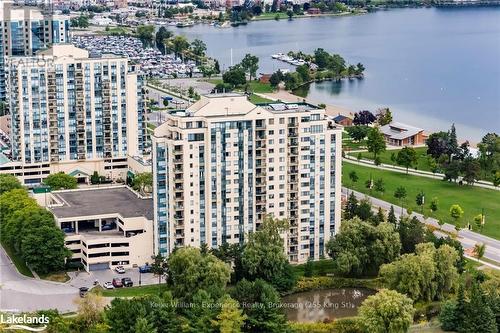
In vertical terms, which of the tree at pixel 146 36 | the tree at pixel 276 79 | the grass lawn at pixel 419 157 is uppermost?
the tree at pixel 146 36

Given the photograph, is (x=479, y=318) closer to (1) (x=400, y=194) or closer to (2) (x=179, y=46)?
(1) (x=400, y=194)

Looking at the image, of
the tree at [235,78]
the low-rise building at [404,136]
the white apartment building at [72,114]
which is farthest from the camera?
the tree at [235,78]

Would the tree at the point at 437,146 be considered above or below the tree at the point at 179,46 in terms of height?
below

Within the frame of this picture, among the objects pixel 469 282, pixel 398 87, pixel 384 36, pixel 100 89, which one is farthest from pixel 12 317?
pixel 384 36

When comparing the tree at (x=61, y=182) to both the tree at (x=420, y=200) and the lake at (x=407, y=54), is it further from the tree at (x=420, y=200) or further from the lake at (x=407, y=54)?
the lake at (x=407, y=54)

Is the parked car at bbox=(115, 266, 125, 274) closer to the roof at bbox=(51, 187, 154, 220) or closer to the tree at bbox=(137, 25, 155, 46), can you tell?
the roof at bbox=(51, 187, 154, 220)

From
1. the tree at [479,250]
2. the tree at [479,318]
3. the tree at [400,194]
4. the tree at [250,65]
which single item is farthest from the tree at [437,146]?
the tree at [250,65]

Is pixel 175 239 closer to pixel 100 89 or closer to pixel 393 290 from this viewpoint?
pixel 393 290

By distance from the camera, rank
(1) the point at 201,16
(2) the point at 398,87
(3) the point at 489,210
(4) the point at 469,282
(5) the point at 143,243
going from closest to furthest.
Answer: (4) the point at 469,282 < (5) the point at 143,243 < (3) the point at 489,210 < (2) the point at 398,87 < (1) the point at 201,16
